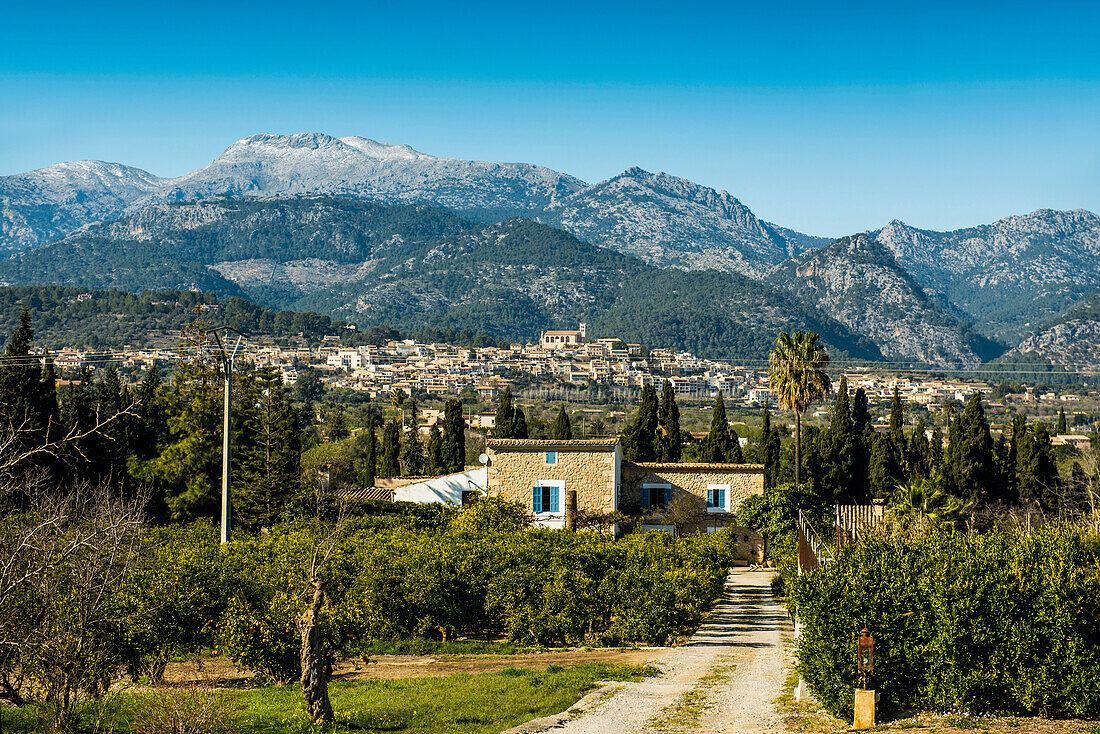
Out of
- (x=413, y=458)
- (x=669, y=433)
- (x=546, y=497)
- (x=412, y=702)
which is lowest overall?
(x=413, y=458)

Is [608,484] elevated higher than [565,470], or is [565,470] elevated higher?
[565,470]

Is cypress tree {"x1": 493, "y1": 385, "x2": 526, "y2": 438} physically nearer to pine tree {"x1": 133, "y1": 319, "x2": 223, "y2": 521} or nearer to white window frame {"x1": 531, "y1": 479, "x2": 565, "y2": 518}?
white window frame {"x1": 531, "y1": 479, "x2": 565, "y2": 518}

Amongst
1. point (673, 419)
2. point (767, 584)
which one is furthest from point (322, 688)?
point (673, 419)

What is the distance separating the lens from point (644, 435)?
5725 cm

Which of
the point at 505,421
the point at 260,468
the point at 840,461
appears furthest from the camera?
the point at 505,421

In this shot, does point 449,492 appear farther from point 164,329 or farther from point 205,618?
point 164,329

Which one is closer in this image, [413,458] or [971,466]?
[971,466]

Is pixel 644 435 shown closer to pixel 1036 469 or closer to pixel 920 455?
pixel 920 455

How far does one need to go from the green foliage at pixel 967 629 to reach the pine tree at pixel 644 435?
137 feet

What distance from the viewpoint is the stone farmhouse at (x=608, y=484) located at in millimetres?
39375

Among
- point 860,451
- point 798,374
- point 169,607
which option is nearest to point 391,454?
point 798,374

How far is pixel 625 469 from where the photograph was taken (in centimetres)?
4225

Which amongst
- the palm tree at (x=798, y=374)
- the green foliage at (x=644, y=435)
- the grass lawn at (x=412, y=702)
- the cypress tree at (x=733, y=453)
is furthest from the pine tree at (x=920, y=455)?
the grass lawn at (x=412, y=702)

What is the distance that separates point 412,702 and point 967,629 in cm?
779
